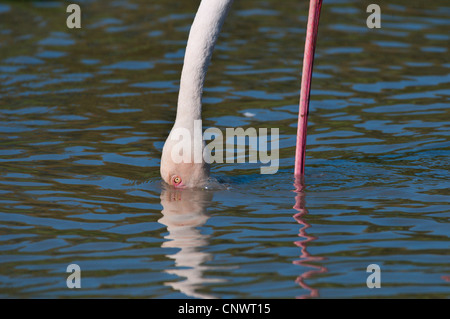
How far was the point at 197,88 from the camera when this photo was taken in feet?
22.7

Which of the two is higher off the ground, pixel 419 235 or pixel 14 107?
pixel 14 107

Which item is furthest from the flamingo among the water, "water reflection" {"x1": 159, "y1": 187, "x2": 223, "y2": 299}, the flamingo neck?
the water

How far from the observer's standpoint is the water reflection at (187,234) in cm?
559

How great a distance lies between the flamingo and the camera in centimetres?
683

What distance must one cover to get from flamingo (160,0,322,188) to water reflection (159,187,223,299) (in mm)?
133

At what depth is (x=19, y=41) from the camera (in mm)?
13008

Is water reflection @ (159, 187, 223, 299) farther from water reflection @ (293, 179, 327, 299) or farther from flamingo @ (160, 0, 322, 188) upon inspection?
water reflection @ (293, 179, 327, 299)

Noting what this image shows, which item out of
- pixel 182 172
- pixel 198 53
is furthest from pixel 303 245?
pixel 198 53

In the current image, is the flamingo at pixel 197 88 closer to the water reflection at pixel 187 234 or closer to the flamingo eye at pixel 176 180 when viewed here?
the flamingo eye at pixel 176 180

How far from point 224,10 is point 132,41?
647 centimetres

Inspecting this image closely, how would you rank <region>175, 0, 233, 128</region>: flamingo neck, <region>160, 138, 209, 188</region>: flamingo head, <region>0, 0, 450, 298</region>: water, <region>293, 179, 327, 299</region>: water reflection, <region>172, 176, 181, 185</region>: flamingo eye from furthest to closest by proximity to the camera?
<region>172, 176, 181, 185</region>: flamingo eye < <region>160, 138, 209, 188</region>: flamingo head < <region>175, 0, 233, 128</region>: flamingo neck < <region>0, 0, 450, 298</region>: water < <region>293, 179, 327, 299</region>: water reflection
